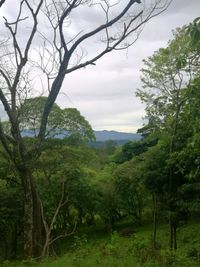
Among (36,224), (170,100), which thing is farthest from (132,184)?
(36,224)

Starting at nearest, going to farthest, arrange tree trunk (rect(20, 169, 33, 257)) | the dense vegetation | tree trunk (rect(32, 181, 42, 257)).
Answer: the dense vegetation, tree trunk (rect(20, 169, 33, 257)), tree trunk (rect(32, 181, 42, 257))

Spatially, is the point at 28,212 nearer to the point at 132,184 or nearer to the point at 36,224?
the point at 36,224

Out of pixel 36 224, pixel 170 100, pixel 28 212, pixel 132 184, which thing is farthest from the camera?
pixel 132 184

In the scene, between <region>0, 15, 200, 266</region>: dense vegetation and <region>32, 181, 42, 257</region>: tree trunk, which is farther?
<region>32, 181, 42, 257</region>: tree trunk

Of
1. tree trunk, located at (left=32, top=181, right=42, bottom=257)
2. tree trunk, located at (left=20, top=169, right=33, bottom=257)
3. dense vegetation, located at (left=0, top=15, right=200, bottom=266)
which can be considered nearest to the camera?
dense vegetation, located at (left=0, top=15, right=200, bottom=266)

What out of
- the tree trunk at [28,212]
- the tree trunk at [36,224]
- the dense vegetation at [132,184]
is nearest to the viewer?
the dense vegetation at [132,184]

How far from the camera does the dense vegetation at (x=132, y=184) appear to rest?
30.3ft

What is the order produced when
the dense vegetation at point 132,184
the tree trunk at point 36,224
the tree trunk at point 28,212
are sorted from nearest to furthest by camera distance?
1. the dense vegetation at point 132,184
2. the tree trunk at point 28,212
3. the tree trunk at point 36,224

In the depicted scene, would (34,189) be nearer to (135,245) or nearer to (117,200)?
(135,245)

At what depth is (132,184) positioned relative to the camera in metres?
35.1

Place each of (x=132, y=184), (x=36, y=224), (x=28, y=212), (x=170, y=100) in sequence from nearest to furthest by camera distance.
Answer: (x=28, y=212), (x=36, y=224), (x=170, y=100), (x=132, y=184)

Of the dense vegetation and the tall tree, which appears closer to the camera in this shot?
the dense vegetation

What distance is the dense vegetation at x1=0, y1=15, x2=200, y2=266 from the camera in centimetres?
923

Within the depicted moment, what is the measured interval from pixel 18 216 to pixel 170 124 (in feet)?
47.4
